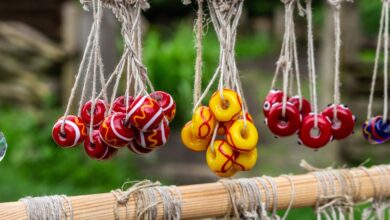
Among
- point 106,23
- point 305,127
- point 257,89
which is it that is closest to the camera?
point 305,127

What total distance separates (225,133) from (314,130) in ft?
0.39

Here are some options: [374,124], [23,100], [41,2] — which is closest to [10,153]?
[23,100]

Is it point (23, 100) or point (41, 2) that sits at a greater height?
point (41, 2)

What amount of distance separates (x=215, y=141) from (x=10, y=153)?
2612 millimetres

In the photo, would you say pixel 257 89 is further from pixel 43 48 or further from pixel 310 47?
pixel 310 47

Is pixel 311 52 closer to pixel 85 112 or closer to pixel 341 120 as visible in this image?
pixel 341 120

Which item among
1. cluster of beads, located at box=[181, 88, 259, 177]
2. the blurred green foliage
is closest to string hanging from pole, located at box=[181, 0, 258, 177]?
cluster of beads, located at box=[181, 88, 259, 177]

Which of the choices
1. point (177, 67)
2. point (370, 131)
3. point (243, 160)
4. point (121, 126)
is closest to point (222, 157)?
point (243, 160)

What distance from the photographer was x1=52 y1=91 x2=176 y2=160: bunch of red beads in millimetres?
720

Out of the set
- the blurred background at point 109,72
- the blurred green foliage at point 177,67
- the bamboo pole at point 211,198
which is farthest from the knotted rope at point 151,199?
the blurred green foliage at point 177,67

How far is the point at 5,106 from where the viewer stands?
3.84 metres

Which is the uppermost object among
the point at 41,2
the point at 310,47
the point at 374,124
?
the point at 41,2

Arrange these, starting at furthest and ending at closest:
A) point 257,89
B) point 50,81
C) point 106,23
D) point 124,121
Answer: point 257,89 < point 50,81 < point 106,23 < point 124,121

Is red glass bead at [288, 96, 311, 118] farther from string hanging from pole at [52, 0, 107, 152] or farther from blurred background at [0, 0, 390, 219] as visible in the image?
blurred background at [0, 0, 390, 219]
